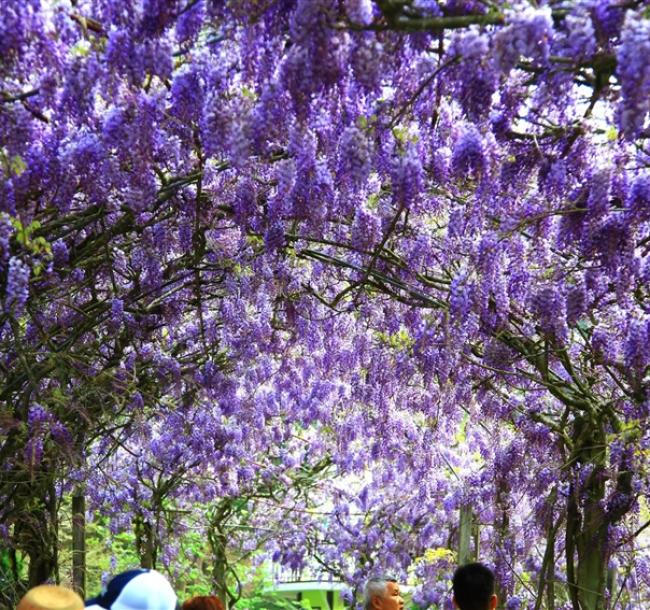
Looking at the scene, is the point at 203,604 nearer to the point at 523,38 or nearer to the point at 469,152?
the point at 523,38

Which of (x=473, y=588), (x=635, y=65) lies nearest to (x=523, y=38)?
(x=635, y=65)

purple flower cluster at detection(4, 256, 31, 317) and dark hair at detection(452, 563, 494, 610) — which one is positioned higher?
purple flower cluster at detection(4, 256, 31, 317)

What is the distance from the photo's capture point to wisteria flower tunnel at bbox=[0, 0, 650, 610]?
13.4 ft

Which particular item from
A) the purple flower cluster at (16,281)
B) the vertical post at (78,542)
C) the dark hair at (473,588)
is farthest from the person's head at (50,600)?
the vertical post at (78,542)

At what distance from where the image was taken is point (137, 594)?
294 centimetres

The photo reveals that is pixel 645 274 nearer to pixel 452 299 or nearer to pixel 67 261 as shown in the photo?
pixel 452 299

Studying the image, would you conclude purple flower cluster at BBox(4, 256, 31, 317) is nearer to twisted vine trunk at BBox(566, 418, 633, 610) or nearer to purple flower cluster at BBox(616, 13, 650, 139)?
purple flower cluster at BBox(616, 13, 650, 139)

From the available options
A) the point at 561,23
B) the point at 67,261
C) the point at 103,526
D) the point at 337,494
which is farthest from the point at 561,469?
the point at 103,526

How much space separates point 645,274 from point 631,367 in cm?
49

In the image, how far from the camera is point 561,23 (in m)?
3.88

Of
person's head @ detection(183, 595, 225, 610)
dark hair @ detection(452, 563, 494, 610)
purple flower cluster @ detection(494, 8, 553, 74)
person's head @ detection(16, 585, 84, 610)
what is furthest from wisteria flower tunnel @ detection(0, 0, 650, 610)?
person's head @ detection(16, 585, 84, 610)

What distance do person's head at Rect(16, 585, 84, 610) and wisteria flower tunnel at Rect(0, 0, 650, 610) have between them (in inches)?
75.9

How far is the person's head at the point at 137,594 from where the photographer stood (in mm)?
2932

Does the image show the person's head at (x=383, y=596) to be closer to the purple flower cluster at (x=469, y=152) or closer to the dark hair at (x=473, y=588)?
the dark hair at (x=473, y=588)
